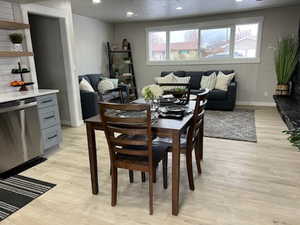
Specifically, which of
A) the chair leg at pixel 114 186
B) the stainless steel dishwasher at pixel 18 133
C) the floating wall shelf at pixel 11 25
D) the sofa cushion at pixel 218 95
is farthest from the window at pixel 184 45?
the chair leg at pixel 114 186

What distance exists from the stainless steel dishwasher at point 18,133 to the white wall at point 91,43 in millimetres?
2656

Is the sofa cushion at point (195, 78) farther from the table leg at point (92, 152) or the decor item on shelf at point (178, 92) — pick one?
the table leg at point (92, 152)

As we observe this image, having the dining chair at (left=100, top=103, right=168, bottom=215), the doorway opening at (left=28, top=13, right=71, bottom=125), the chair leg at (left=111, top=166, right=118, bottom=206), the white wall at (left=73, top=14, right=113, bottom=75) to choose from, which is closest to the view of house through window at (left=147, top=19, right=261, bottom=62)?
the white wall at (left=73, top=14, right=113, bottom=75)

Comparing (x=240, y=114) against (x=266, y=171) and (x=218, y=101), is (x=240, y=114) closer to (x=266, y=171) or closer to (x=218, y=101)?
(x=218, y=101)

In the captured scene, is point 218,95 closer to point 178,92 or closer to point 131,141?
point 178,92

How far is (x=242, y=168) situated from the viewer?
2.64m

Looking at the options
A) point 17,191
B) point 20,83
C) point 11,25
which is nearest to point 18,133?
point 17,191

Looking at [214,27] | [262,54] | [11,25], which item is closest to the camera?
[11,25]

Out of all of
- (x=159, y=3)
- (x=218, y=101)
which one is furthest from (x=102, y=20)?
(x=218, y=101)

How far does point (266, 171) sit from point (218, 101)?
3012mm

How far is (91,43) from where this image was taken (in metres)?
6.02

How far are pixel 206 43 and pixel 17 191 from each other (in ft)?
18.7

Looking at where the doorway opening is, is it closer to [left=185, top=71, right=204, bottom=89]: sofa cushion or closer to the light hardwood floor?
the light hardwood floor

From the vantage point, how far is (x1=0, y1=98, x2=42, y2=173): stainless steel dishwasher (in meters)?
2.53
